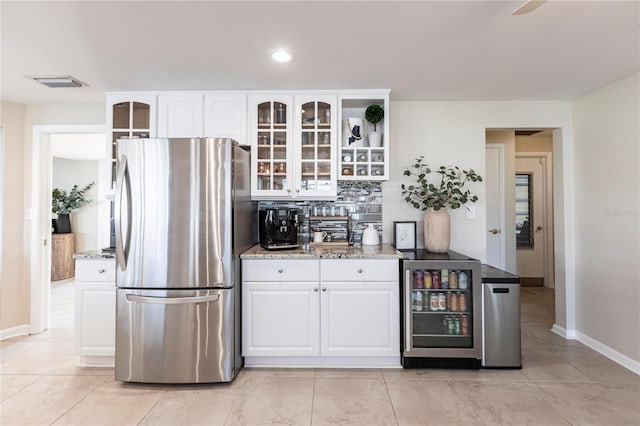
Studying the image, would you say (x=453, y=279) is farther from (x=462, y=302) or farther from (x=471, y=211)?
(x=471, y=211)

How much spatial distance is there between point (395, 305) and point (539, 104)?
2.49 m

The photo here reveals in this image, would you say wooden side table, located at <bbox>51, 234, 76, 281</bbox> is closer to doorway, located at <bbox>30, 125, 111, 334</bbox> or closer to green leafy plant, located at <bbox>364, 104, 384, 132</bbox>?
doorway, located at <bbox>30, 125, 111, 334</bbox>

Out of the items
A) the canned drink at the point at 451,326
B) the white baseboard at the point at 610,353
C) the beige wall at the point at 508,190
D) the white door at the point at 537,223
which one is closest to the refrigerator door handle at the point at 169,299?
the canned drink at the point at 451,326

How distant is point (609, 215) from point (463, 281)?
1.47 metres

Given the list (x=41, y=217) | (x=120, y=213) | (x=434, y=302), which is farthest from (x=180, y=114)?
(x=434, y=302)

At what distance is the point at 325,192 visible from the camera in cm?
306

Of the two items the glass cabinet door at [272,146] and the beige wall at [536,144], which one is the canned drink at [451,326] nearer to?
the glass cabinet door at [272,146]

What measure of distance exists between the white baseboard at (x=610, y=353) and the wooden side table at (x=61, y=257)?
731 cm

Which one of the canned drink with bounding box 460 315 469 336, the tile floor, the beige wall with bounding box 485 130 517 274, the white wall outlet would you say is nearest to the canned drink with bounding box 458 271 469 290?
the canned drink with bounding box 460 315 469 336

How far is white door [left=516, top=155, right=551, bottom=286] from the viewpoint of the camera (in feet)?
17.7

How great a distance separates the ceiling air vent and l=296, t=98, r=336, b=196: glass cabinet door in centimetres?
186

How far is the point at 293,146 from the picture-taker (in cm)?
305

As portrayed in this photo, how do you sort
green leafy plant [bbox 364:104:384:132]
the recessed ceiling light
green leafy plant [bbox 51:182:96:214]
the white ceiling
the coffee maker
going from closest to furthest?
the white ceiling
the recessed ceiling light
the coffee maker
green leafy plant [bbox 364:104:384:132]
green leafy plant [bbox 51:182:96:214]

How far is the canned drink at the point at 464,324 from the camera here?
267cm
